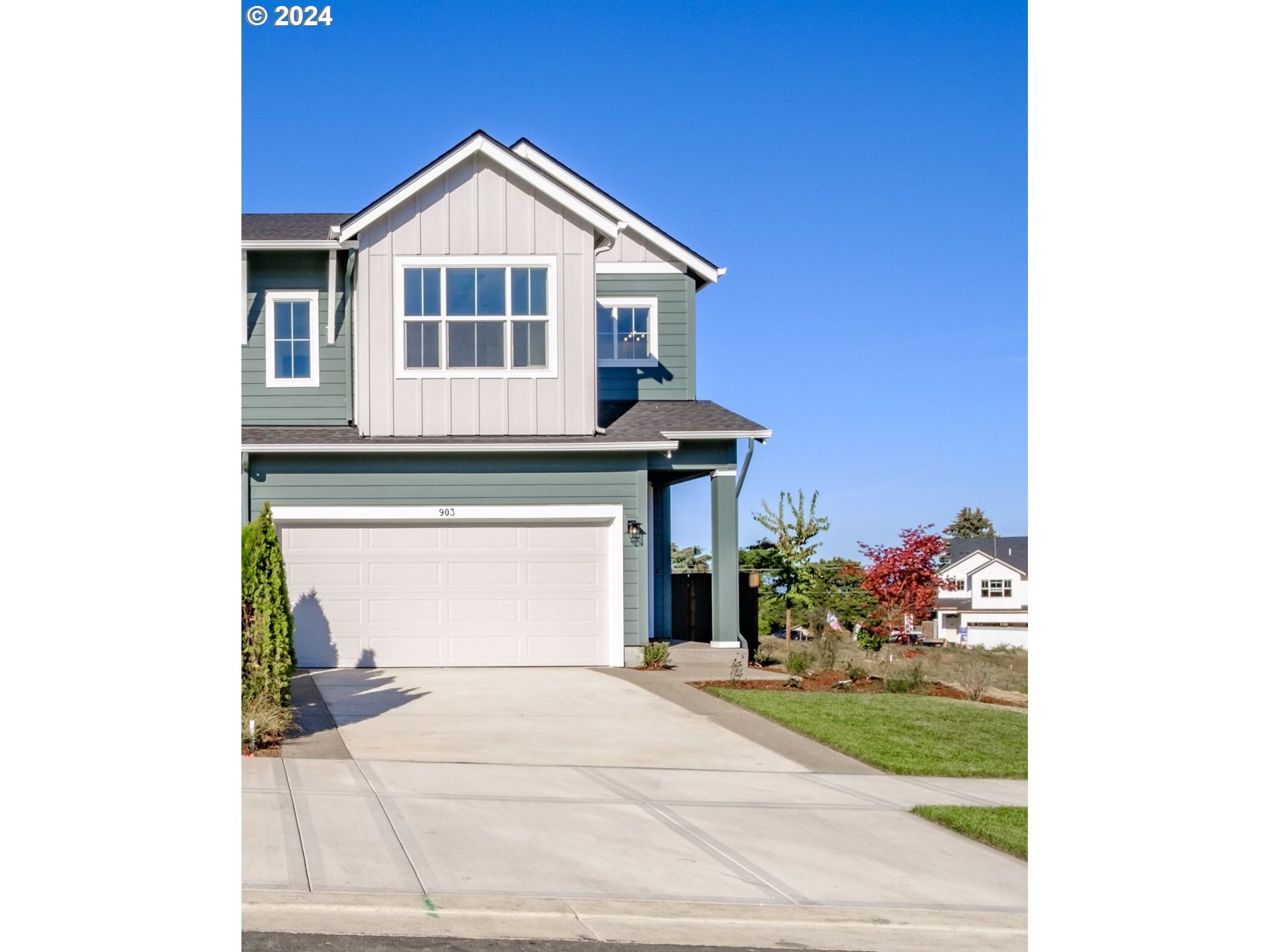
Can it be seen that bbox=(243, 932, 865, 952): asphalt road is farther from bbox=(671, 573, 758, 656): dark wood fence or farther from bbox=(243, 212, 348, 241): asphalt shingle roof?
bbox=(243, 212, 348, 241): asphalt shingle roof

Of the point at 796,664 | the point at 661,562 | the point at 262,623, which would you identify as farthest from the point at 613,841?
the point at 661,562

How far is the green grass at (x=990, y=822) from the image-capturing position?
668 centimetres

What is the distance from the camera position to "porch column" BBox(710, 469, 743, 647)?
1617 centimetres

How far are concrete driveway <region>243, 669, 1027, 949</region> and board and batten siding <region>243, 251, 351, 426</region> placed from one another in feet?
22.6

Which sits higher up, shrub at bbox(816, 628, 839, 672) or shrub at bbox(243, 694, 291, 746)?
shrub at bbox(243, 694, 291, 746)

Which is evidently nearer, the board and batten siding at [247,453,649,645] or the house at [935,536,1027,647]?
the board and batten siding at [247,453,649,645]

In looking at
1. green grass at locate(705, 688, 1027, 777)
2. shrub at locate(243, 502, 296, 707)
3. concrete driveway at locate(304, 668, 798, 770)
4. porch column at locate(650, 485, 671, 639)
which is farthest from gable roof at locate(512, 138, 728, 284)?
shrub at locate(243, 502, 296, 707)

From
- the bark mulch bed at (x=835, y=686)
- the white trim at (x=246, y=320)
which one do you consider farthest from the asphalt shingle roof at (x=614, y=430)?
the bark mulch bed at (x=835, y=686)

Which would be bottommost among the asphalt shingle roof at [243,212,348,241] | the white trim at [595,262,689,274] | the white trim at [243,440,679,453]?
the white trim at [243,440,679,453]

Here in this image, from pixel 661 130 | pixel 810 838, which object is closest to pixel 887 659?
pixel 661 130

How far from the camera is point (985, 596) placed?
37.3 metres

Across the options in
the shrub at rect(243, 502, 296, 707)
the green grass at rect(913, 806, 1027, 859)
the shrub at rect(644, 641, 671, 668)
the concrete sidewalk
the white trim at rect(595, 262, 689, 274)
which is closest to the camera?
the concrete sidewalk

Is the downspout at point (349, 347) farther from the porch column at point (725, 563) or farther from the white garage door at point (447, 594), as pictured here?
the porch column at point (725, 563)
